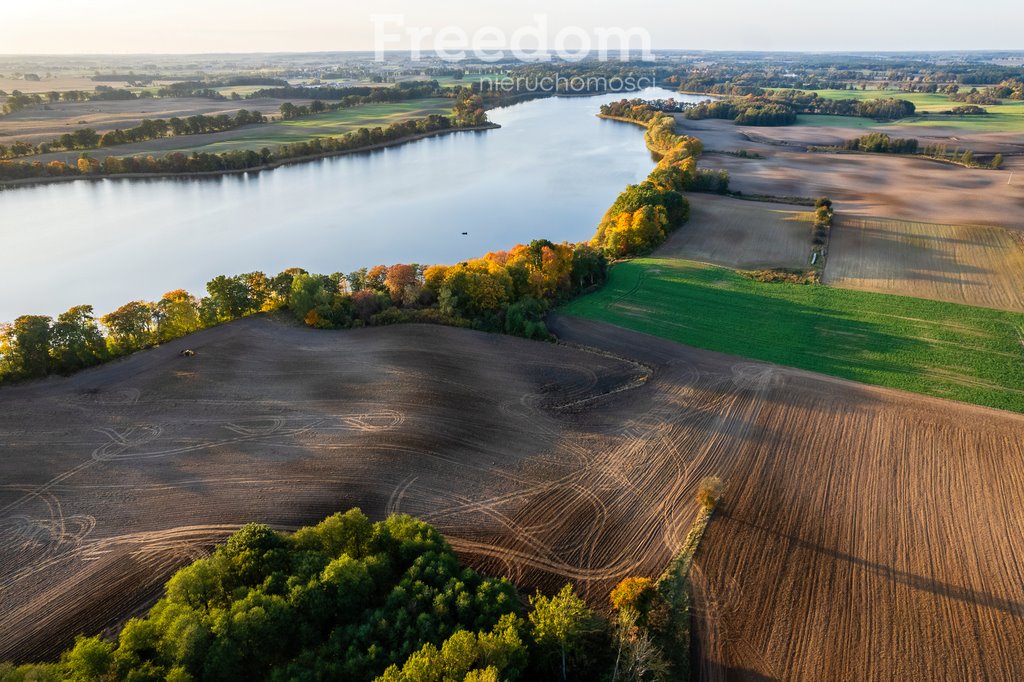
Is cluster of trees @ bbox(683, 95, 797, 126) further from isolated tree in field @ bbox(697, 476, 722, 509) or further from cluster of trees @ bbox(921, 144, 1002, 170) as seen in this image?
isolated tree in field @ bbox(697, 476, 722, 509)

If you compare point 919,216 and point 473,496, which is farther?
point 919,216

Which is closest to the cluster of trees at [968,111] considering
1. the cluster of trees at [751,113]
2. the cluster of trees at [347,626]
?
the cluster of trees at [751,113]

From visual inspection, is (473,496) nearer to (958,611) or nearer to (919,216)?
(958,611)

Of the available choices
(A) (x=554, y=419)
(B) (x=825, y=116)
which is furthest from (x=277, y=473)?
(B) (x=825, y=116)

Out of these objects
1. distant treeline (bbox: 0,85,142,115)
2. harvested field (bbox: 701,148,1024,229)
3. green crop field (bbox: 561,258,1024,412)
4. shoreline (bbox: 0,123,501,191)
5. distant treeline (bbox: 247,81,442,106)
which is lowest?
green crop field (bbox: 561,258,1024,412)

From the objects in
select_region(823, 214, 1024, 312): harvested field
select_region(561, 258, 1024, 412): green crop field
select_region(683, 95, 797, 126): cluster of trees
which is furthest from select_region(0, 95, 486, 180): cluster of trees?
select_region(823, 214, 1024, 312): harvested field

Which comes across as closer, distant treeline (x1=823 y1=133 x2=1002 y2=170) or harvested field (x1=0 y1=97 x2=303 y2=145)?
distant treeline (x1=823 y1=133 x2=1002 y2=170)
